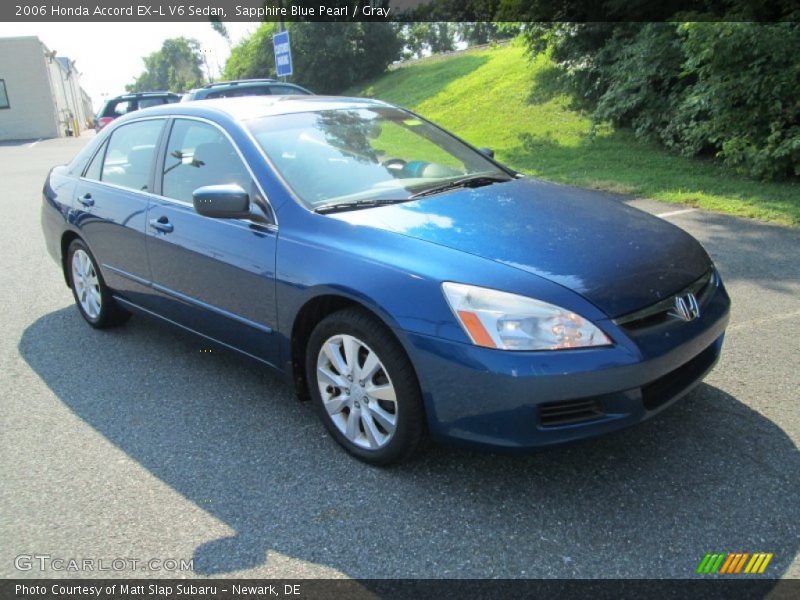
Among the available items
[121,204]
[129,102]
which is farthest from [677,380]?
[129,102]

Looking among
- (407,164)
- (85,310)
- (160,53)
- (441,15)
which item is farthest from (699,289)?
(160,53)

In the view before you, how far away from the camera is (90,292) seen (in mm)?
5312

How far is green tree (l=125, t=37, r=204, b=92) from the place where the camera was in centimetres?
10725

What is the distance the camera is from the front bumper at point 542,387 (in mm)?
2734

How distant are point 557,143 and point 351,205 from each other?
10990mm

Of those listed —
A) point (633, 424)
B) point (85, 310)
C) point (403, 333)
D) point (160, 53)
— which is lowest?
point (160, 53)

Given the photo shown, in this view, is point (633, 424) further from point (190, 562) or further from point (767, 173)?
point (767, 173)

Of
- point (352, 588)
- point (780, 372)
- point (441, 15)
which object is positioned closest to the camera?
point (352, 588)

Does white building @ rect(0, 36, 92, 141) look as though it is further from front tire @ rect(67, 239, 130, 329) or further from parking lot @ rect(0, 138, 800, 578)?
parking lot @ rect(0, 138, 800, 578)

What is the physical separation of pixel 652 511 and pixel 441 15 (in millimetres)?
36863

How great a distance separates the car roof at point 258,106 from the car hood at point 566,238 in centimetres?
110

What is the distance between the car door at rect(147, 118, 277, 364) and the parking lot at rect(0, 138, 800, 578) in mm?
457

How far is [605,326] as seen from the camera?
110 inches

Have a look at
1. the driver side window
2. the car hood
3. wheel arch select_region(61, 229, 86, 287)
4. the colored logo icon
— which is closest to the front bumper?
the car hood
